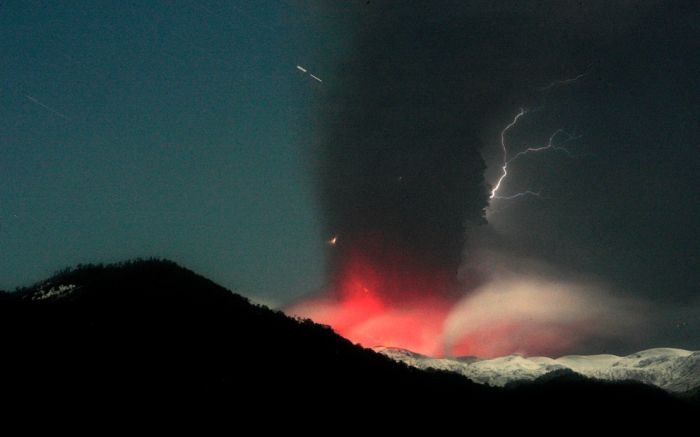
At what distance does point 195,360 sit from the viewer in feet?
75.7

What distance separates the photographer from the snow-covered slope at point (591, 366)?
283ft

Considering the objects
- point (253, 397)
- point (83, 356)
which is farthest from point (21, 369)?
point (253, 397)

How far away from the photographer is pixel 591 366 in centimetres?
10888

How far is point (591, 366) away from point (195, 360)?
110 m

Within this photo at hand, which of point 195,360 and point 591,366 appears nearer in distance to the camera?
point 195,360

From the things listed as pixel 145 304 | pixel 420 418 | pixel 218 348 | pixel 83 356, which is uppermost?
pixel 145 304

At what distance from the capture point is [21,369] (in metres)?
18.2

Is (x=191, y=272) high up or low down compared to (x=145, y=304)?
up

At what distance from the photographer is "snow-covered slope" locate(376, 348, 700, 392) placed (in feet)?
283

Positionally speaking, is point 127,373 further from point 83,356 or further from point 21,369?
point 21,369

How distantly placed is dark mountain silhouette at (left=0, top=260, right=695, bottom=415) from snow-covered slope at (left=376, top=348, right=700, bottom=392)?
Answer: 49190 millimetres

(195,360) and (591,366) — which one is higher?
(591,366)

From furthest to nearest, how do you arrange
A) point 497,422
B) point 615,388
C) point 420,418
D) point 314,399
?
1. point 615,388
2. point 497,422
3. point 420,418
4. point 314,399

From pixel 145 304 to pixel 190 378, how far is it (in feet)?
37.4
